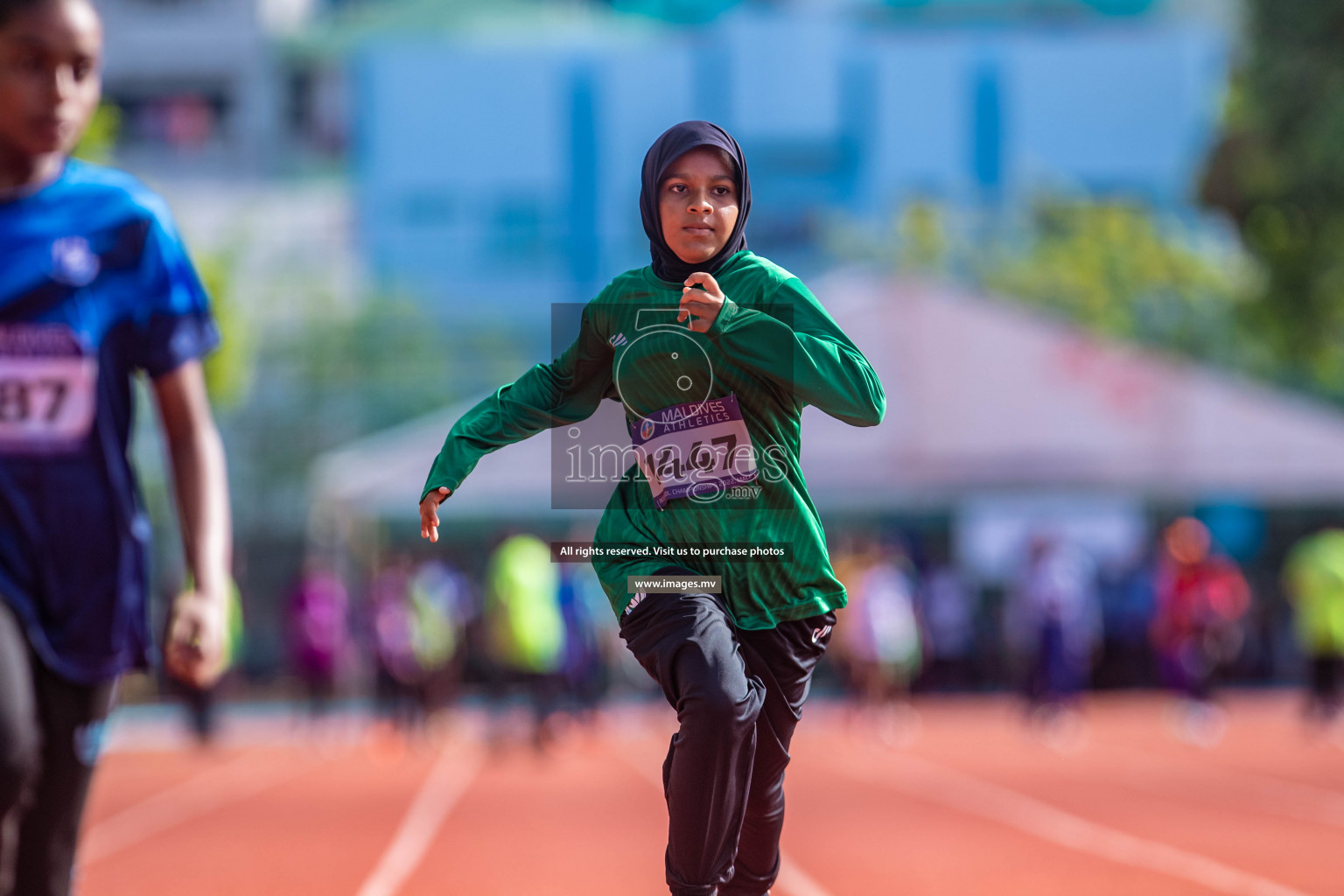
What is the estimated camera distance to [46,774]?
118 inches

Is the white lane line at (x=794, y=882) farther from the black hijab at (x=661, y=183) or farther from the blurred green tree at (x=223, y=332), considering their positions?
the blurred green tree at (x=223, y=332)

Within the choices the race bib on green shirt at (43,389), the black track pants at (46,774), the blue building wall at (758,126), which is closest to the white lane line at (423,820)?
the black track pants at (46,774)

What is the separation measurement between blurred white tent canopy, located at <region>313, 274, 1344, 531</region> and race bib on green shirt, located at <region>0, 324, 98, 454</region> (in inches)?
722

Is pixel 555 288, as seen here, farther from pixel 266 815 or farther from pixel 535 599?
pixel 266 815

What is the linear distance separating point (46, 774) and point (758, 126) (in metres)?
59.2

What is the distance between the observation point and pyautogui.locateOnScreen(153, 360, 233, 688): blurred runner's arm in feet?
10.2

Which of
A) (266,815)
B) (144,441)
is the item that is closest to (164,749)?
(266,815)

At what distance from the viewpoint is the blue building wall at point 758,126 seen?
60.2 meters

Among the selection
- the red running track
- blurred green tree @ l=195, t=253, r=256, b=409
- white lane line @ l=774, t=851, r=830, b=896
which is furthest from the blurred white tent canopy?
white lane line @ l=774, t=851, r=830, b=896

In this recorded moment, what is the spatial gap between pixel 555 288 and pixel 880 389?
56962 millimetres

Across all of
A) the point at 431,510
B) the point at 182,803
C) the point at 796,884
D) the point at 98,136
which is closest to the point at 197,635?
the point at 431,510

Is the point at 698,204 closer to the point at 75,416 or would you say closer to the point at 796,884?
the point at 75,416

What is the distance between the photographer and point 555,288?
60.2 meters

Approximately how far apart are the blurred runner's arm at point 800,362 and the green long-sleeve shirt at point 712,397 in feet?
0.04
